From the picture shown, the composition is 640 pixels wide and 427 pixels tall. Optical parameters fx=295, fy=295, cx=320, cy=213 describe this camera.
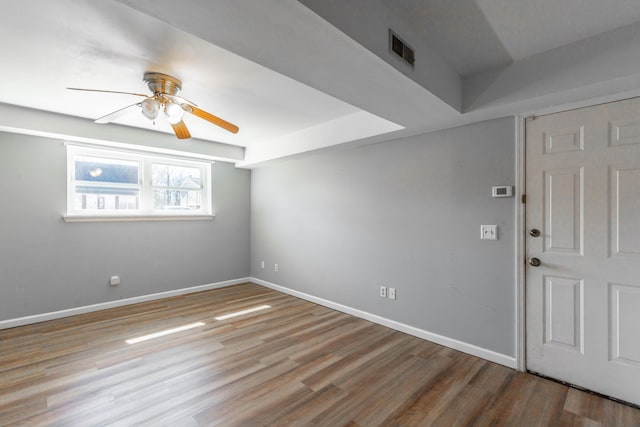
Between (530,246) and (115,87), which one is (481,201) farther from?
(115,87)

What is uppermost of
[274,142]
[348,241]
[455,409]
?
[274,142]

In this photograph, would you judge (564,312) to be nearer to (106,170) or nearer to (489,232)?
(489,232)

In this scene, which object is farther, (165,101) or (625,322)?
(165,101)

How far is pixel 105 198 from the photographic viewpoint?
4.00m

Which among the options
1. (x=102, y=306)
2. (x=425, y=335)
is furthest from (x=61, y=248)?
(x=425, y=335)

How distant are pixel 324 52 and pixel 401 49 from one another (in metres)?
0.53

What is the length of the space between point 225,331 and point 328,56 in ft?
9.57

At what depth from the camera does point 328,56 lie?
1545mm

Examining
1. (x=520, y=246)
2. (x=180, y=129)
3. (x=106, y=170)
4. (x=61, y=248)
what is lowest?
(x=61, y=248)

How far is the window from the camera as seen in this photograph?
150 inches

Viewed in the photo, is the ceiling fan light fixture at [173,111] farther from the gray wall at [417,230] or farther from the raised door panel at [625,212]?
the raised door panel at [625,212]

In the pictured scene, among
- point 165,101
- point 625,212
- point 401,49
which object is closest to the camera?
point 401,49

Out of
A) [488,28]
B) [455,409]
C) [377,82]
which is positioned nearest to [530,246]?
[455,409]

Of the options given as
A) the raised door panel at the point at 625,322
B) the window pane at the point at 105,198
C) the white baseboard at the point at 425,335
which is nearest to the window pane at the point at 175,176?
the window pane at the point at 105,198
